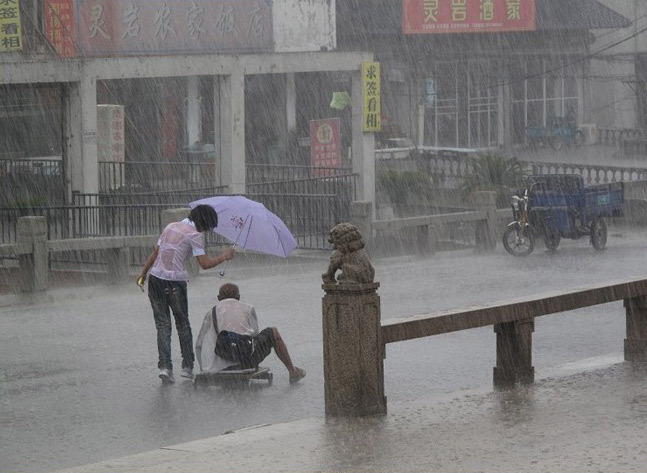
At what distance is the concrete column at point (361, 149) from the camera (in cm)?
2864

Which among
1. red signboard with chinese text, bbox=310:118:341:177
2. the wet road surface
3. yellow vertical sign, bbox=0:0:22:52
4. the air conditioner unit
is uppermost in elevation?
yellow vertical sign, bbox=0:0:22:52

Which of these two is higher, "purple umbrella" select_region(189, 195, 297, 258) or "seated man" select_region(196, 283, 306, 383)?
"purple umbrella" select_region(189, 195, 297, 258)

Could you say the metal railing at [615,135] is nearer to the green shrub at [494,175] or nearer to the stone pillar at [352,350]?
the green shrub at [494,175]

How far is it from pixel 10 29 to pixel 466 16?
913 inches

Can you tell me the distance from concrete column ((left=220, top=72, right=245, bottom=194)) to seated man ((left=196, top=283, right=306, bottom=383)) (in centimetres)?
1459

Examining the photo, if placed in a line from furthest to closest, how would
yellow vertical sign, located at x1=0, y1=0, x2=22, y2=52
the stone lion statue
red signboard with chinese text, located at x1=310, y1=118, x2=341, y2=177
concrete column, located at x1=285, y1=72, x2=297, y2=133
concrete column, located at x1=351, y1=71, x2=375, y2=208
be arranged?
concrete column, located at x1=285, y1=72, x2=297, y2=133 → red signboard with chinese text, located at x1=310, y1=118, x2=341, y2=177 → concrete column, located at x1=351, y1=71, x2=375, y2=208 → yellow vertical sign, located at x1=0, y1=0, x2=22, y2=52 → the stone lion statue

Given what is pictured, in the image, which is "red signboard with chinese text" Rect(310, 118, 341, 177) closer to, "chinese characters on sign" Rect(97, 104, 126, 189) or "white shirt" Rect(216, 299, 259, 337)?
"chinese characters on sign" Rect(97, 104, 126, 189)

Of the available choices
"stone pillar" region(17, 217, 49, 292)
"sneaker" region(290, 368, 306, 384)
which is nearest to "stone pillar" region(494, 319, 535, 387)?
"sneaker" region(290, 368, 306, 384)

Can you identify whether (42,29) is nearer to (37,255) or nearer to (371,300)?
(37,255)

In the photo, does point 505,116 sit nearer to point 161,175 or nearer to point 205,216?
point 161,175

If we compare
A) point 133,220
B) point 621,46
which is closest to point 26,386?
point 133,220

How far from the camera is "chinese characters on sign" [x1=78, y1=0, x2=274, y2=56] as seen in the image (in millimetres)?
24562

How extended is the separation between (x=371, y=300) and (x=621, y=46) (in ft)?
149

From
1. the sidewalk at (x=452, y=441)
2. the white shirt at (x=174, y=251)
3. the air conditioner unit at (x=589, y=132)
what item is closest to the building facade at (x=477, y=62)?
the air conditioner unit at (x=589, y=132)
